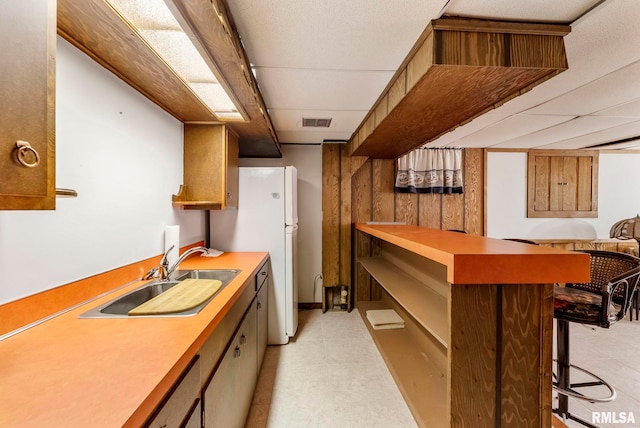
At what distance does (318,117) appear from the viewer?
8.34ft

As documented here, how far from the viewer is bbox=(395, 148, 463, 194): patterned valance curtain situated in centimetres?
365

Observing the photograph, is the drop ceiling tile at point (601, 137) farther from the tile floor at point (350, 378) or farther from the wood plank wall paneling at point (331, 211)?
the wood plank wall paneling at point (331, 211)

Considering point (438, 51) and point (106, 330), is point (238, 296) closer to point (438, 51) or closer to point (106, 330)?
point (106, 330)

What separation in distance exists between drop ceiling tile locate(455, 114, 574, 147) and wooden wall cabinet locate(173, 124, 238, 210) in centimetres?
282

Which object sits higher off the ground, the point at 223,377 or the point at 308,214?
the point at 308,214

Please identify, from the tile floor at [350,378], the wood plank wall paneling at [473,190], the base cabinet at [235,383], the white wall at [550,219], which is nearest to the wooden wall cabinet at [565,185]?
the white wall at [550,219]

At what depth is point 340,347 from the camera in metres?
2.56

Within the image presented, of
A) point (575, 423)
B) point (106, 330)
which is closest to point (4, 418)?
point (106, 330)

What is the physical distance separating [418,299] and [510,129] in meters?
2.48

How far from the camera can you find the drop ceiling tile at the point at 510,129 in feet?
8.59

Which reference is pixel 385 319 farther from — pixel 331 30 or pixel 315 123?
pixel 331 30

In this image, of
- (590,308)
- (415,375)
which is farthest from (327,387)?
(590,308)

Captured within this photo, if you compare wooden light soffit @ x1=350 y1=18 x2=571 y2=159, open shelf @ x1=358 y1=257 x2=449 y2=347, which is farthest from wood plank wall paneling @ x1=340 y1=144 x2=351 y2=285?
wooden light soffit @ x1=350 y1=18 x2=571 y2=159

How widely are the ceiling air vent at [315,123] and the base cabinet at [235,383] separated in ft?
5.89
